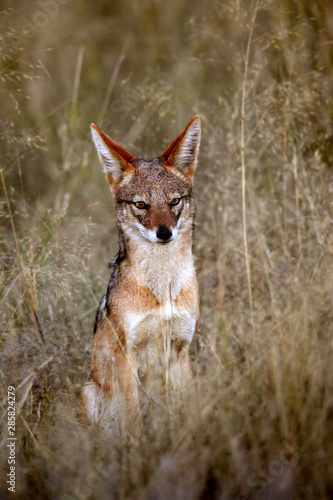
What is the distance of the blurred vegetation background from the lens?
97.3 inches

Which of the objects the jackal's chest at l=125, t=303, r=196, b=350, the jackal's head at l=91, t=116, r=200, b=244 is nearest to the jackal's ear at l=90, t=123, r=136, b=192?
the jackal's head at l=91, t=116, r=200, b=244

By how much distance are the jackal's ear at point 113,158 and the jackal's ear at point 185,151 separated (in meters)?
0.26

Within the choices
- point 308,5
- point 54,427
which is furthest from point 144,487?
point 308,5

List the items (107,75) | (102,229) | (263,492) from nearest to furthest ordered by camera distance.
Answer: (263,492)
(102,229)
(107,75)

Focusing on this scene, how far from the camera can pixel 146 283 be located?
3689 millimetres

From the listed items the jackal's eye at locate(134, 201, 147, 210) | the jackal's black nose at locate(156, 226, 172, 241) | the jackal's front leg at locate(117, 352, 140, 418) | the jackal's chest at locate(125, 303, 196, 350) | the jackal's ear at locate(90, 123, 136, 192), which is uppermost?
the jackal's ear at locate(90, 123, 136, 192)

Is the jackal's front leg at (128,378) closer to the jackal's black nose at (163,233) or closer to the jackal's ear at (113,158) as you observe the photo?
the jackal's black nose at (163,233)

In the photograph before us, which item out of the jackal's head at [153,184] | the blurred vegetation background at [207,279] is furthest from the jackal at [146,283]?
the blurred vegetation background at [207,279]

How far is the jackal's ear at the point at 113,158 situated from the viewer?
3621 mm

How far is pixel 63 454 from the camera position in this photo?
8.97 feet

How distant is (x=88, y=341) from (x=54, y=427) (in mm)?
1415

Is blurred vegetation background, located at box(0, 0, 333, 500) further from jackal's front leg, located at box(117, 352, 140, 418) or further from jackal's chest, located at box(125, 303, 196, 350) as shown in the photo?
jackal's front leg, located at box(117, 352, 140, 418)

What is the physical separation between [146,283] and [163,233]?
466mm

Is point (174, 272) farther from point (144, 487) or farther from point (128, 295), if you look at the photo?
point (144, 487)
